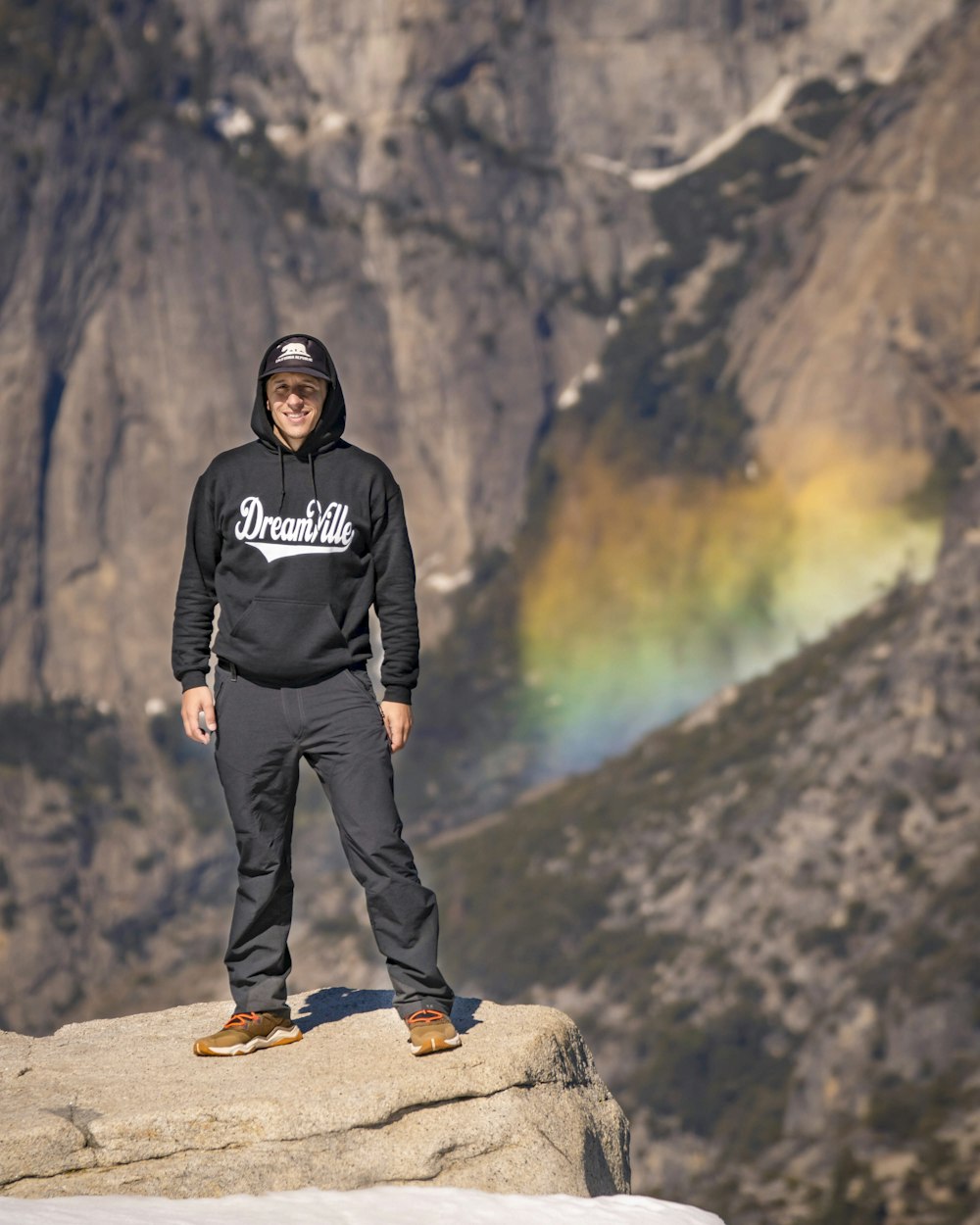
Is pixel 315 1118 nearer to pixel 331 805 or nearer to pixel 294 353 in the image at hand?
pixel 331 805

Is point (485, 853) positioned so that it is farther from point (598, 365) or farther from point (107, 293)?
point (107, 293)

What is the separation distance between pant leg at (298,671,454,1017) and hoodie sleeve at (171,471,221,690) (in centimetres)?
73

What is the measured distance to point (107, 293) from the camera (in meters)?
126

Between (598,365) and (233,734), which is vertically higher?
(598,365)

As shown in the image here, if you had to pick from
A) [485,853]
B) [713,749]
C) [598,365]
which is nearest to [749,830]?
[713,749]

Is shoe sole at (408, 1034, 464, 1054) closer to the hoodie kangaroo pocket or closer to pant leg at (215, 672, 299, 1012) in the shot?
pant leg at (215, 672, 299, 1012)

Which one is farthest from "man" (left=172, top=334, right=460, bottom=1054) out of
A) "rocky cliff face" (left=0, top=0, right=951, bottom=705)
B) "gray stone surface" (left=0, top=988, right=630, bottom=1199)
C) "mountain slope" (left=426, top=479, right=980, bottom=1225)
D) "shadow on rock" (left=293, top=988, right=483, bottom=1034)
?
"rocky cliff face" (left=0, top=0, right=951, bottom=705)

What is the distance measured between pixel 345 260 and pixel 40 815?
1773 inches

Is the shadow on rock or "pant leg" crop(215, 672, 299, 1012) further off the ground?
"pant leg" crop(215, 672, 299, 1012)

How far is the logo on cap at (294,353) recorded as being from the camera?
34.3 feet

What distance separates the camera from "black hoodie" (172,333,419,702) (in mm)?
10375

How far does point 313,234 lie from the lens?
432ft

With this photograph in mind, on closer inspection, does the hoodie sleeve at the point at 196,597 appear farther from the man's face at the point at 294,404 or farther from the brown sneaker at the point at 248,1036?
the brown sneaker at the point at 248,1036

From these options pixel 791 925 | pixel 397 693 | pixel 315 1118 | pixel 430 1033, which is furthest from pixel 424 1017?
pixel 791 925
